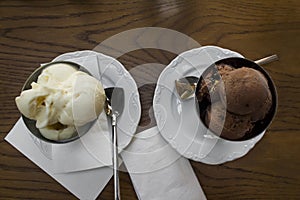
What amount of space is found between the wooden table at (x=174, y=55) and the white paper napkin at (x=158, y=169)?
0.02 meters

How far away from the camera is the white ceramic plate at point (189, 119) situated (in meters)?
0.70

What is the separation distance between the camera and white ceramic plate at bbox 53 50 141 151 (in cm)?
71

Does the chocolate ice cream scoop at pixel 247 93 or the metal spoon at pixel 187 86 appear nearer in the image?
the chocolate ice cream scoop at pixel 247 93

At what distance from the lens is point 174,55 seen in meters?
0.73

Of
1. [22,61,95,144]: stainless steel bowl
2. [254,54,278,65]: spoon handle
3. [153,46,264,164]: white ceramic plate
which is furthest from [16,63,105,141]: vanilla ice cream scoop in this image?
[254,54,278,65]: spoon handle

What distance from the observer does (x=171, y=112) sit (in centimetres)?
71

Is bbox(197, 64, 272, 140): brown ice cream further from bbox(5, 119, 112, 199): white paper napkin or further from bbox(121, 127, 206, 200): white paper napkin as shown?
bbox(5, 119, 112, 199): white paper napkin

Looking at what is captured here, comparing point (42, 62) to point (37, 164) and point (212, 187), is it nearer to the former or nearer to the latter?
point (37, 164)

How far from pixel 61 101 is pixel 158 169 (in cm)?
20

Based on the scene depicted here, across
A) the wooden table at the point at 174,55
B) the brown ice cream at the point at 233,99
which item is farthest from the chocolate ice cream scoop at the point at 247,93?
the wooden table at the point at 174,55

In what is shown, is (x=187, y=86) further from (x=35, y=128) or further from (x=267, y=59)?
(x=35, y=128)

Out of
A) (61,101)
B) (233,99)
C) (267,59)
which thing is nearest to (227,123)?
(233,99)

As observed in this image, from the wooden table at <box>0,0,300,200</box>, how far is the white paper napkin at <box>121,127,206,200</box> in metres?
0.02

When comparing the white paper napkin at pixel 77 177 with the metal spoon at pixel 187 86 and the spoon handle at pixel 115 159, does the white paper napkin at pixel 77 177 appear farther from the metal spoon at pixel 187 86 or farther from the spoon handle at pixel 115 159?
the metal spoon at pixel 187 86
